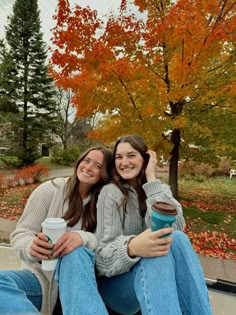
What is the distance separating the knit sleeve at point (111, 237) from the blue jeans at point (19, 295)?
369mm

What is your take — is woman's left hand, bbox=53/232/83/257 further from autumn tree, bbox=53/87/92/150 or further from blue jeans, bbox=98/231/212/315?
autumn tree, bbox=53/87/92/150

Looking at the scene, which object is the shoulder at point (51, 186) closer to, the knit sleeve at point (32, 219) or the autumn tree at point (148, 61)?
the knit sleeve at point (32, 219)

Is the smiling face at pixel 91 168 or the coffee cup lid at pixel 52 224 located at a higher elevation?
the smiling face at pixel 91 168

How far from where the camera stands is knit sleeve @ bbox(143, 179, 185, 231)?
1888 mm

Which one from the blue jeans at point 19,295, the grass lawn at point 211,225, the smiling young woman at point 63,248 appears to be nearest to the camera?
the blue jeans at point 19,295

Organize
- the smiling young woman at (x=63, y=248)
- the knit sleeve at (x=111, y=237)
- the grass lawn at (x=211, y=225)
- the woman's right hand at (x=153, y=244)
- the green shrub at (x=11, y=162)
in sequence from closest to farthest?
1. the smiling young woman at (x=63, y=248)
2. the woman's right hand at (x=153, y=244)
3. the knit sleeve at (x=111, y=237)
4. the grass lawn at (x=211, y=225)
5. the green shrub at (x=11, y=162)

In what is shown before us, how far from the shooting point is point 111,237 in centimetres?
178

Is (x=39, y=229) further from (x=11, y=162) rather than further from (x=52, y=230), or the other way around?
(x=11, y=162)

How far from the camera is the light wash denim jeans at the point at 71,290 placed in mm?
1310

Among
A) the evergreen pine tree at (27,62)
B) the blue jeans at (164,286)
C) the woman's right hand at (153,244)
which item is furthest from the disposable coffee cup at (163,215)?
the evergreen pine tree at (27,62)

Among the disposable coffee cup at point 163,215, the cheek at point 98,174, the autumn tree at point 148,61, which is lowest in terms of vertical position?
the disposable coffee cup at point 163,215

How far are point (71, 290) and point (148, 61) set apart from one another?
4961 millimetres

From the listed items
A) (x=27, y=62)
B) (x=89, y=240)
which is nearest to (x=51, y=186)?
(x=89, y=240)

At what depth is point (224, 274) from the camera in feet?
12.6
